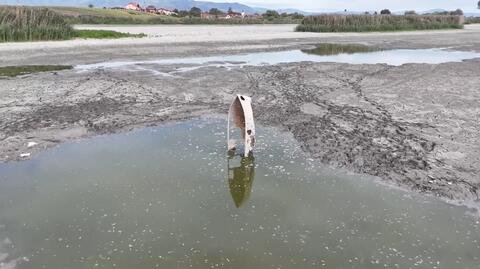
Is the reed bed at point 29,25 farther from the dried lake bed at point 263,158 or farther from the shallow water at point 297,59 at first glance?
the dried lake bed at point 263,158

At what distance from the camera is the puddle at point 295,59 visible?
1800cm

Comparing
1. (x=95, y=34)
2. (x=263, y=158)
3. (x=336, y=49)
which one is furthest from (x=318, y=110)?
(x=95, y=34)

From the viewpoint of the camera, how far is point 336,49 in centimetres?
2639

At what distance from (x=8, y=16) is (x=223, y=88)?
1829cm

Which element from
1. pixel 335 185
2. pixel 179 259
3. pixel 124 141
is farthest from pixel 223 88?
pixel 179 259

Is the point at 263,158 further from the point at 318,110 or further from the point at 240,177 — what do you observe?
the point at 318,110

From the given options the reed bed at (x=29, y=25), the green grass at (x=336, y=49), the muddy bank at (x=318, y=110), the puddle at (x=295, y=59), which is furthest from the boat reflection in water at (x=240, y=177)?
the reed bed at (x=29, y=25)

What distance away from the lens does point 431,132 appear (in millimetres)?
8969

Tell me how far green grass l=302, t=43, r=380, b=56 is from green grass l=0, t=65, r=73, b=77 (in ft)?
42.2

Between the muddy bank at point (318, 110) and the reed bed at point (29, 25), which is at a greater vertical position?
the reed bed at point (29, 25)

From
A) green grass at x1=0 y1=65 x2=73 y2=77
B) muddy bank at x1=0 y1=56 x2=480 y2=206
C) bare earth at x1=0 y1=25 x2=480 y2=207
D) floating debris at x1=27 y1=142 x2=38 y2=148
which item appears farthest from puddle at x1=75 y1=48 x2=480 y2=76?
floating debris at x1=27 y1=142 x2=38 y2=148

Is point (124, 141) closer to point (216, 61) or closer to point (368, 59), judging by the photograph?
point (216, 61)

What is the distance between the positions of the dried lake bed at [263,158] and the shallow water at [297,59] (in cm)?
265

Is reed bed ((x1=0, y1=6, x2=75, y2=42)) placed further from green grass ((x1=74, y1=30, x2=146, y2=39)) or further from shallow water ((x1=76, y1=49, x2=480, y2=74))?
shallow water ((x1=76, y1=49, x2=480, y2=74))
